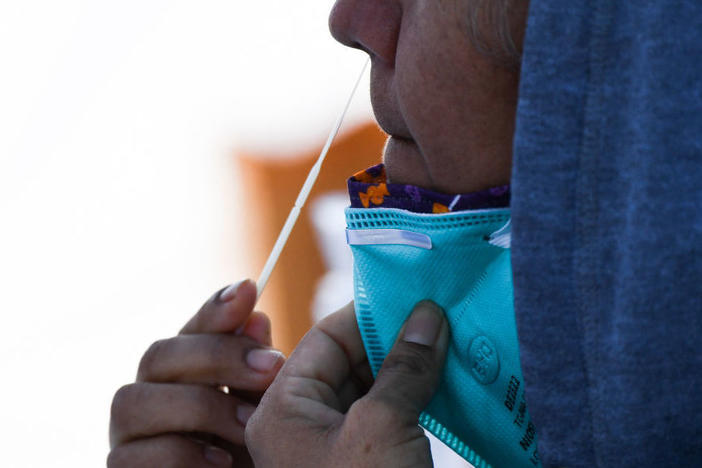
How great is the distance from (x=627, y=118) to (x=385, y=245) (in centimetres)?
34

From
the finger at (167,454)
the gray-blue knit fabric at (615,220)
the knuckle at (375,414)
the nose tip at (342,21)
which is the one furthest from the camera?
the finger at (167,454)

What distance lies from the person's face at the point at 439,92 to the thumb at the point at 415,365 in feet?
0.54

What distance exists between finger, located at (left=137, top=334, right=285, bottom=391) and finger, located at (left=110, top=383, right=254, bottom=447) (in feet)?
0.08

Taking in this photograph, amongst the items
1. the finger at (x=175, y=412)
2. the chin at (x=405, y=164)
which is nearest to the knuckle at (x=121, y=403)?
the finger at (x=175, y=412)

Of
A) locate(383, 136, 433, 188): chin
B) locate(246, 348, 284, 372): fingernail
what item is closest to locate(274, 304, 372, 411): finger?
locate(246, 348, 284, 372): fingernail

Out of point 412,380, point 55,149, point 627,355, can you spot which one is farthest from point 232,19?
point 627,355

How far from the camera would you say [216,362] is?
3.31 ft

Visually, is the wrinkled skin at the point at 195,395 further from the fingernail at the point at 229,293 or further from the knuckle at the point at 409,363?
the knuckle at the point at 409,363

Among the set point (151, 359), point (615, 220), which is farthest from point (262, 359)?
point (615, 220)

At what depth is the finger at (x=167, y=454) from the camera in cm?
97

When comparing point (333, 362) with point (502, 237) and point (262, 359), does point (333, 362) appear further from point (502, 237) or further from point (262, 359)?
point (502, 237)

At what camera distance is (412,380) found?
0.74 m

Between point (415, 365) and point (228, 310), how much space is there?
389mm

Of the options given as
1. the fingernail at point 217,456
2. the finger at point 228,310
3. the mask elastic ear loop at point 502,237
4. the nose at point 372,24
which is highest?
the nose at point 372,24
